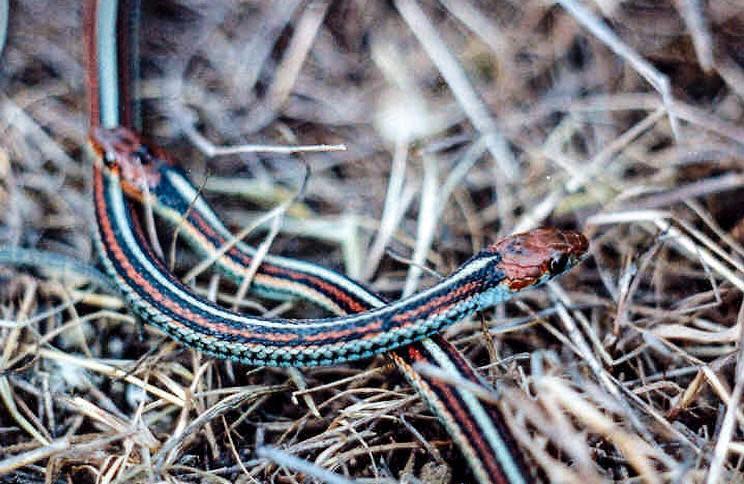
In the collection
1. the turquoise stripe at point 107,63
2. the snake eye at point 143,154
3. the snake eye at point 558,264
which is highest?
the turquoise stripe at point 107,63

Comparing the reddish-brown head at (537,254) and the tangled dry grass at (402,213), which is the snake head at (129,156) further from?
the reddish-brown head at (537,254)

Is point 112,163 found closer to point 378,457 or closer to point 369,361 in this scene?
point 369,361

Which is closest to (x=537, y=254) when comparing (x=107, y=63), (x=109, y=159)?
(x=109, y=159)

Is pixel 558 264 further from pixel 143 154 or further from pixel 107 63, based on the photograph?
pixel 107 63

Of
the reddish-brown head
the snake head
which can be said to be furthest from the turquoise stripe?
the reddish-brown head

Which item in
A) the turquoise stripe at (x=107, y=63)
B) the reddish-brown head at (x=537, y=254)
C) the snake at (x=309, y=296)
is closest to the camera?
the snake at (x=309, y=296)

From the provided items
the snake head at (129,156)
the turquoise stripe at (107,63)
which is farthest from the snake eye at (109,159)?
the turquoise stripe at (107,63)
